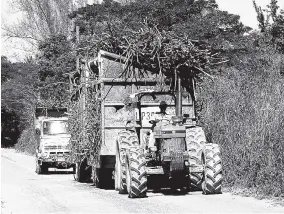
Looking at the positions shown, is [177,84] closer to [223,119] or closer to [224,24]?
[223,119]

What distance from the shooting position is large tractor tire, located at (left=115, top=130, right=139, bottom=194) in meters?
15.2

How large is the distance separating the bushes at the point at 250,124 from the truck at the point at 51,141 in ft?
30.5

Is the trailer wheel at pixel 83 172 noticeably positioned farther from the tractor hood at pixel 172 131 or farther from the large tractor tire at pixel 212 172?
the large tractor tire at pixel 212 172

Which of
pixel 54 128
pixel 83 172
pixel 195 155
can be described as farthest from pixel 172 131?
pixel 54 128

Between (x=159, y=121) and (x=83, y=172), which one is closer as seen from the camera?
(x=159, y=121)

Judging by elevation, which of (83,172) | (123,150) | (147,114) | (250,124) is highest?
(147,114)

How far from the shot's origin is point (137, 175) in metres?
14.2

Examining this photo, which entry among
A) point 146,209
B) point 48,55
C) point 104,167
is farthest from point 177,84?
point 48,55

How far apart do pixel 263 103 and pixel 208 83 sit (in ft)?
14.5

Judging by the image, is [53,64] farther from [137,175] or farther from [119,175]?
[137,175]

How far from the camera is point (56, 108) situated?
30156 mm

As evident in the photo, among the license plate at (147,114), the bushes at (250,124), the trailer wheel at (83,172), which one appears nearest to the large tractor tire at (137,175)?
the license plate at (147,114)

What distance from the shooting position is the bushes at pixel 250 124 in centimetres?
1498

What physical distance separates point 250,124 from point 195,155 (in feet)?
9.16
